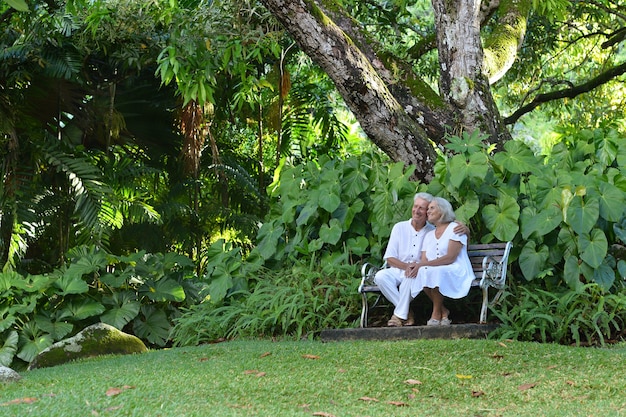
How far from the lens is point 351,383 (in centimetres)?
568

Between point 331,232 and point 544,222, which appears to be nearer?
point 544,222

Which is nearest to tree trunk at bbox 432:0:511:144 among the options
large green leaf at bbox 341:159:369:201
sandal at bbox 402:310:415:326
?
large green leaf at bbox 341:159:369:201

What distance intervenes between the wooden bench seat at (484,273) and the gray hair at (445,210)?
37 cm

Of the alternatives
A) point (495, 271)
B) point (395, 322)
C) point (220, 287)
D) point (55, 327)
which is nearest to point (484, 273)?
point (495, 271)

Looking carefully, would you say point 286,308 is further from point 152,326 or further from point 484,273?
point 152,326

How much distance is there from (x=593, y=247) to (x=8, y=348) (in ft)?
20.3

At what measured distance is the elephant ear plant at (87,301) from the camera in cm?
988

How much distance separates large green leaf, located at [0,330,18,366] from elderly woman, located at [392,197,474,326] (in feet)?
14.2

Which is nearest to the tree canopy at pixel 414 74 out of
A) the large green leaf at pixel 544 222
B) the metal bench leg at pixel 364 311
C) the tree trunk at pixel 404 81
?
the tree trunk at pixel 404 81

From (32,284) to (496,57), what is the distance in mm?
5937

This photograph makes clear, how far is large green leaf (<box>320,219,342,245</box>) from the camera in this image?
8750 millimetres

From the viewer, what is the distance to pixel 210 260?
31.6 ft

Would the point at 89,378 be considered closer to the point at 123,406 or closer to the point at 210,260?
the point at 123,406

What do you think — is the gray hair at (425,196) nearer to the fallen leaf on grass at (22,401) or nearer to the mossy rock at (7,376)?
the mossy rock at (7,376)
